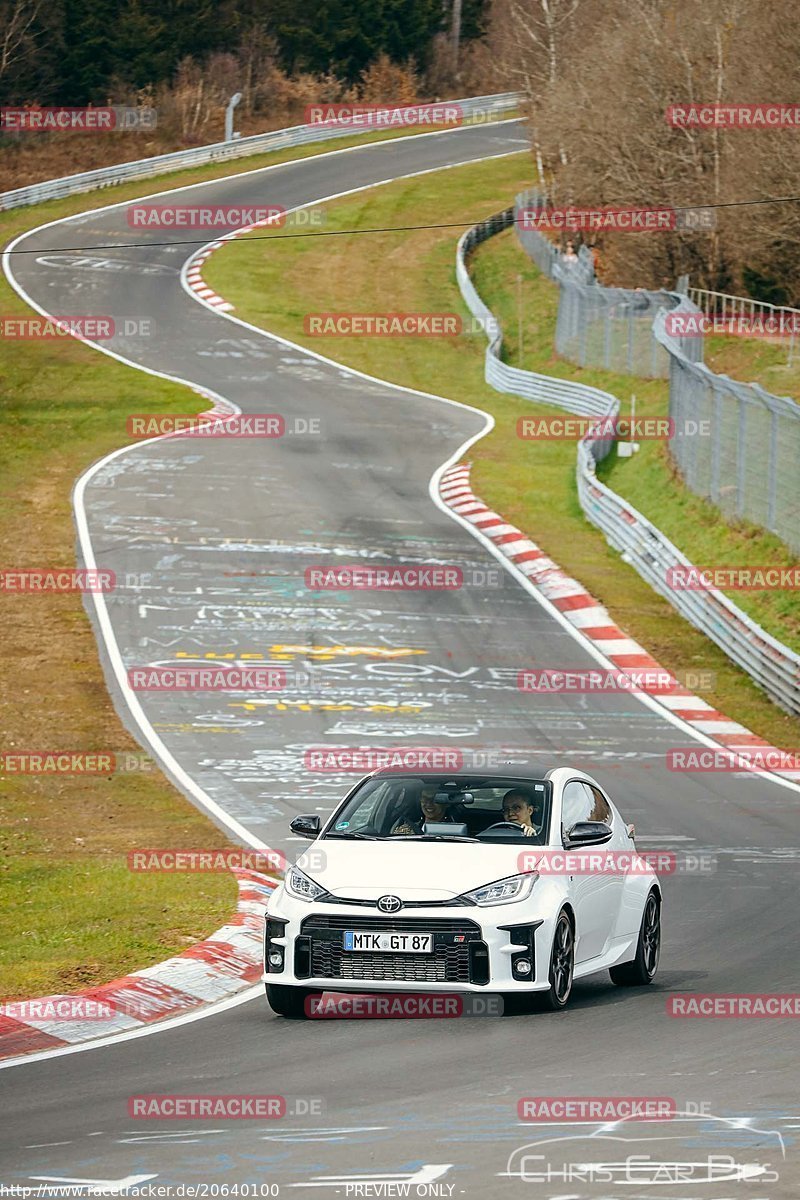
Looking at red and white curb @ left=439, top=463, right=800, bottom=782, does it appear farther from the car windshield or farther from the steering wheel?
the steering wheel

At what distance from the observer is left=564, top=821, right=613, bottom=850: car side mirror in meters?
11.7

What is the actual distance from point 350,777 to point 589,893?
10.4 meters

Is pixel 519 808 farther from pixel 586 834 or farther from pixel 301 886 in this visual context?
pixel 301 886

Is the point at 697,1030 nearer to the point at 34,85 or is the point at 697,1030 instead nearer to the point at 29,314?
the point at 29,314

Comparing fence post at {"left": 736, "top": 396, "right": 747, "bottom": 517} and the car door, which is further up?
the car door

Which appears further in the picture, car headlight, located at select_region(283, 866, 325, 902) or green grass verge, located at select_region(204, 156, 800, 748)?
green grass verge, located at select_region(204, 156, 800, 748)

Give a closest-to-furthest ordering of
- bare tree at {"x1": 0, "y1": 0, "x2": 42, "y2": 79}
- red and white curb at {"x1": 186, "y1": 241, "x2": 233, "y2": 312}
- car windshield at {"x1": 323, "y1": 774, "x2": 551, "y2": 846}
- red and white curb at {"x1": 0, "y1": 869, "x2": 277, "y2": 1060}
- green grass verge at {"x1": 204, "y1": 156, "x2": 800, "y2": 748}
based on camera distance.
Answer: red and white curb at {"x1": 0, "y1": 869, "x2": 277, "y2": 1060}
car windshield at {"x1": 323, "y1": 774, "x2": 551, "y2": 846}
green grass verge at {"x1": 204, "y1": 156, "x2": 800, "y2": 748}
red and white curb at {"x1": 186, "y1": 241, "x2": 233, "y2": 312}
bare tree at {"x1": 0, "y1": 0, "x2": 42, "y2": 79}

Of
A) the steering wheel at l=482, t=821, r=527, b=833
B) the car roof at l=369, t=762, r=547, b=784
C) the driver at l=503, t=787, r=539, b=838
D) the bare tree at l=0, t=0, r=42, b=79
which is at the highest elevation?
the bare tree at l=0, t=0, r=42, b=79

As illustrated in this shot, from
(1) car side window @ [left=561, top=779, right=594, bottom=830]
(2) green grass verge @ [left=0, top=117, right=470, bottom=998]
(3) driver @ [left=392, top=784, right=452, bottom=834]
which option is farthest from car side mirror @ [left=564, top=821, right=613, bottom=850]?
(2) green grass verge @ [left=0, top=117, right=470, bottom=998]

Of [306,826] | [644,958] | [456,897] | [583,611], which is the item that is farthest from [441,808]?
[583,611]

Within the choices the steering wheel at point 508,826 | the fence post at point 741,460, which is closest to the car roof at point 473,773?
the steering wheel at point 508,826

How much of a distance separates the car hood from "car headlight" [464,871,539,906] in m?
0.03

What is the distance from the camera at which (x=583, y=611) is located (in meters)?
31.3

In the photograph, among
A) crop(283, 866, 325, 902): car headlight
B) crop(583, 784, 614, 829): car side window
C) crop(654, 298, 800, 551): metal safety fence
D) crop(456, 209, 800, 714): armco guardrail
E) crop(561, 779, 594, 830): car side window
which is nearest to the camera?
crop(283, 866, 325, 902): car headlight
